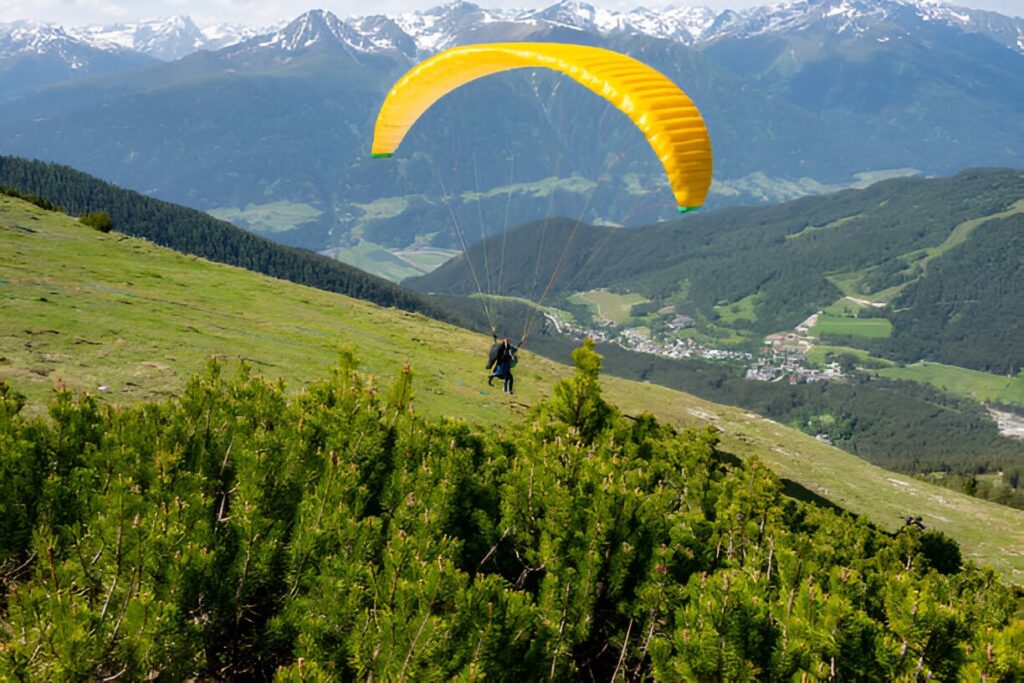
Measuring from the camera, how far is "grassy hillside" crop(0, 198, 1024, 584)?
20.6 meters

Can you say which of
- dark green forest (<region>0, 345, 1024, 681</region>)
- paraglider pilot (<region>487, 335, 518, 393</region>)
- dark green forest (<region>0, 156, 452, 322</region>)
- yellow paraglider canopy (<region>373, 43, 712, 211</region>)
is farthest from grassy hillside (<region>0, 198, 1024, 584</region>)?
dark green forest (<region>0, 156, 452, 322</region>)

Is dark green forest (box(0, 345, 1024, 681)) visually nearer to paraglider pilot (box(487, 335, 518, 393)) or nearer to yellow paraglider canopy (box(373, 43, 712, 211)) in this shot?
yellow paraglider canopy (box(373, 43, 712, 211))

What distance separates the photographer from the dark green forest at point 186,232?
168m

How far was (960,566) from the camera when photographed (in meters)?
15.4

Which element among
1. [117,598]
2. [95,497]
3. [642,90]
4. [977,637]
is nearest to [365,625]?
[117,598]

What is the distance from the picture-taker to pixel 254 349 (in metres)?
27.3

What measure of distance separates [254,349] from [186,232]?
169m

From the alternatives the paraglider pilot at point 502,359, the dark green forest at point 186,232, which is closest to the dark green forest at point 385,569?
the paraglider pilot at point 502,359

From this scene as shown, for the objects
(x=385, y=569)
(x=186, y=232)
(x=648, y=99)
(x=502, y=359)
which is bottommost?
(x=385, y=569)

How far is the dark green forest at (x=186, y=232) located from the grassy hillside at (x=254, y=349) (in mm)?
124821

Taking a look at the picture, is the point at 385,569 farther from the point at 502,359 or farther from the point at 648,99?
the point at 502,359

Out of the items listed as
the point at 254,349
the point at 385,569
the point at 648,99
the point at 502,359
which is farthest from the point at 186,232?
the point at 385,569

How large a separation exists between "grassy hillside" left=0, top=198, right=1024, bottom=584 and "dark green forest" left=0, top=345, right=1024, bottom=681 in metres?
9.69

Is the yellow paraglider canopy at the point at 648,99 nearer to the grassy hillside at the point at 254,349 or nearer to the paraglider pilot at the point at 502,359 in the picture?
the paraglider pilot at the point at 502,359
